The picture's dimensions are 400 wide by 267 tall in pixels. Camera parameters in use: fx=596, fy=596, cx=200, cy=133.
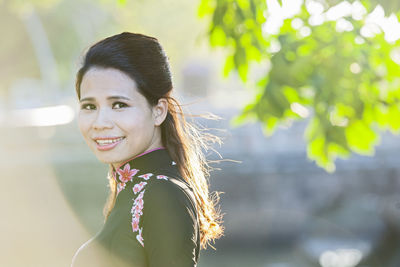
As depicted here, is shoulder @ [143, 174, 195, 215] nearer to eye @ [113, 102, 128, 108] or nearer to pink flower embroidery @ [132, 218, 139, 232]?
pink flower embroidery @ [132, 218, 139, 232]

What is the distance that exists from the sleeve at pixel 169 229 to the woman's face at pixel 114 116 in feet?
0.83

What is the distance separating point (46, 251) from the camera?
1791 cm

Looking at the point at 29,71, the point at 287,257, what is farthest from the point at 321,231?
the point at 29,71

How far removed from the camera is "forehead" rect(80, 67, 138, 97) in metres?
1.96

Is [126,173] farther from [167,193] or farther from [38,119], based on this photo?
[38,119]

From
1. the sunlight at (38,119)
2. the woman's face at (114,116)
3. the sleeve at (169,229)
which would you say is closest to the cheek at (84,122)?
the woman's face at (114,116)

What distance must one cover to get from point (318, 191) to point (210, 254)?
158 inches

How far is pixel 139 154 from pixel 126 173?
8 centimetres

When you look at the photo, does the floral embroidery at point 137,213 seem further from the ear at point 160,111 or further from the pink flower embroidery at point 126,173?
the ear at point 160,111

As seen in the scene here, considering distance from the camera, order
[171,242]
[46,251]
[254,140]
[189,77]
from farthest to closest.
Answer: [189,77] < [46,251] < [254,140] < [171,242]

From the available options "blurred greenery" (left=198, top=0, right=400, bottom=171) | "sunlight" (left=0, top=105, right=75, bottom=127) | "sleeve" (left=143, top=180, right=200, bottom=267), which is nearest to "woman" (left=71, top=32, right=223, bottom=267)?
"sleeve" (left=143, top=180, right=200, bottom=267)

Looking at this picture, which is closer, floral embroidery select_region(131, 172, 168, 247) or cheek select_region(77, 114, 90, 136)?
floral embroidery select_region(131, 172, 168, 247)

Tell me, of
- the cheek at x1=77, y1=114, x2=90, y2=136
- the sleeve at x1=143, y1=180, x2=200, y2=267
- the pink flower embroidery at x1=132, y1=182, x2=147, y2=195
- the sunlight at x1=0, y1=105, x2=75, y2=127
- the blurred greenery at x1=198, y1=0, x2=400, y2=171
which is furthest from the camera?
the sunlight at x1=0, y1=105, x2=75, y2=127

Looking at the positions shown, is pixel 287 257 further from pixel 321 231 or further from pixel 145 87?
pixel 145 87
